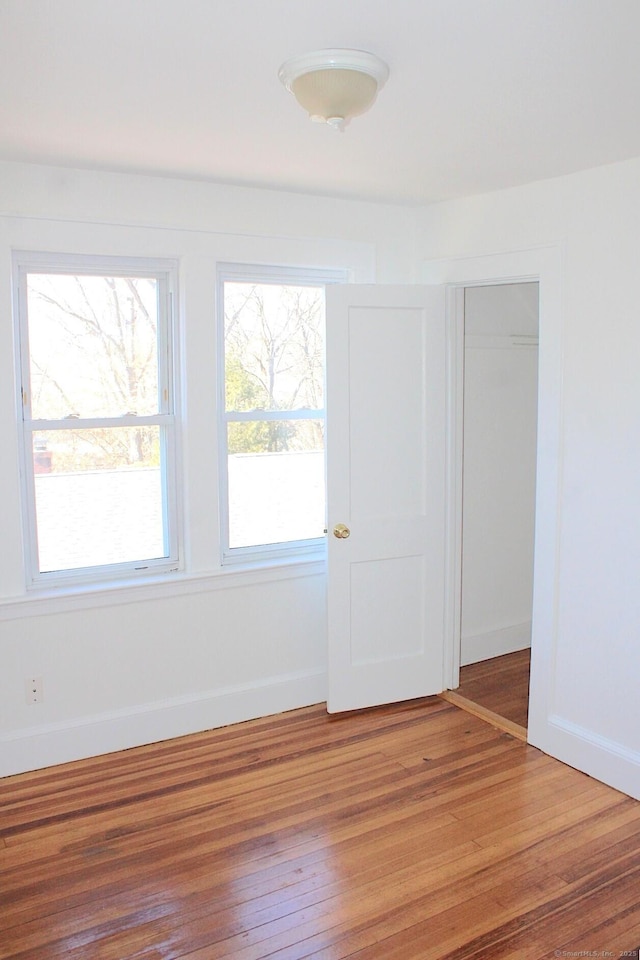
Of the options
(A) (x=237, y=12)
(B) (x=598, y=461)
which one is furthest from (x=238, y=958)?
(A) (x=237, y=12)

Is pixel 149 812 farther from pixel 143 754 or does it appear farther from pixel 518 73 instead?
pixel 518 73

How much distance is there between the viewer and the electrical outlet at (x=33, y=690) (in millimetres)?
3312

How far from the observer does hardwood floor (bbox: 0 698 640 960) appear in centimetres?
234

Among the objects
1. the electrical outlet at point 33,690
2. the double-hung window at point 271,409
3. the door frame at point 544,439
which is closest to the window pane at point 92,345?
the double-hung window at point 271,409

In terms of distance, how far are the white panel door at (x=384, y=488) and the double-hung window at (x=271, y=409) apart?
0.24m

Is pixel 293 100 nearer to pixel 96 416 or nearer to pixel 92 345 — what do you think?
pixel 92 345

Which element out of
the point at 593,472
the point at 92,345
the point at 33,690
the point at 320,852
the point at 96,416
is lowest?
the point at 320,852

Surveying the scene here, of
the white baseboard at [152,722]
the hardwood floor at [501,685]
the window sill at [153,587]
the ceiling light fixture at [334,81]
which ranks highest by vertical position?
the ceiling light fixture at [334,81]

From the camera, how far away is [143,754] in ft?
11.4

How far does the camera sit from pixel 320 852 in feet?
9.06

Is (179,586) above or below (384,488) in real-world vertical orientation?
below

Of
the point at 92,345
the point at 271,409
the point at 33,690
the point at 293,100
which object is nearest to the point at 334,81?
the point at 293,100

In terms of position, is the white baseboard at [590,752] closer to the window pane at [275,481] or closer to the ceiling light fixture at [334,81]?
the window pane at [275,481]

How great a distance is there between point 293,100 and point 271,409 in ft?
5.66
